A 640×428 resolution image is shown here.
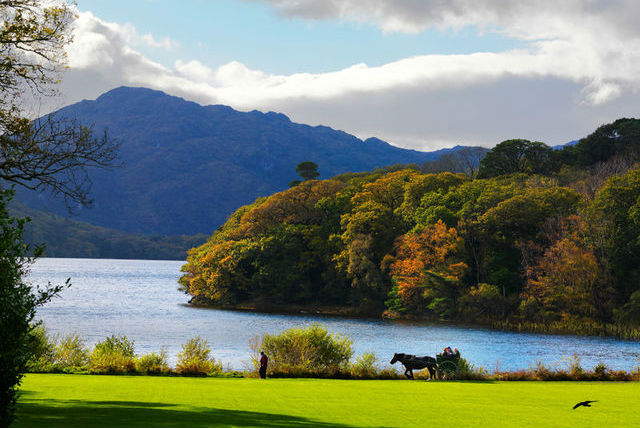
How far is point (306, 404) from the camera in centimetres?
1778

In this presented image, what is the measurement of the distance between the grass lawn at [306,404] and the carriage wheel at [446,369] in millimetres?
3264

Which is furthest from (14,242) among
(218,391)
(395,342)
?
(395,342)

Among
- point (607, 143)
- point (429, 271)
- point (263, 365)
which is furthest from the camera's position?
point (607, 143)

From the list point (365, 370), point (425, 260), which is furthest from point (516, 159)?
point (365, 370)

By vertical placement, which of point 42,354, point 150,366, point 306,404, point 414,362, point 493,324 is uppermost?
point 306,404

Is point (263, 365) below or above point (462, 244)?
below

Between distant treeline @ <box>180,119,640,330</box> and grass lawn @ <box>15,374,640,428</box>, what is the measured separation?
46.5 meters

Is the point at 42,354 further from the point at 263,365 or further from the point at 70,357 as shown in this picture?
the point at 263,365

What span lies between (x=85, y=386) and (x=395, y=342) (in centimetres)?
3846

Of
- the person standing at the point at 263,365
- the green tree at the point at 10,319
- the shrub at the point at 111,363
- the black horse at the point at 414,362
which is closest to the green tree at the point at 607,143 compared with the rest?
the black horse at the point at 414,362

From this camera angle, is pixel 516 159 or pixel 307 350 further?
pixel 516 159

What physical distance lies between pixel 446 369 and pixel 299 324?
45.9 meters

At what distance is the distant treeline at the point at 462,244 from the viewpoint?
68.3 m

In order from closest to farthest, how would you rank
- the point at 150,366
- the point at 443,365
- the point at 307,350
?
the point at 150,366 → the point at 443,365 → the point at 307,350
